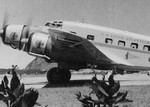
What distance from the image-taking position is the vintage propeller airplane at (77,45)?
15.2m

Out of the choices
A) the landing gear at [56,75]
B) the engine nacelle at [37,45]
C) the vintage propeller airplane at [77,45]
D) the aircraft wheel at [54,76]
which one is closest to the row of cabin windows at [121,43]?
the vintage propeller airplane at [77,45]

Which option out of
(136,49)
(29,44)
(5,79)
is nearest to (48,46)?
(29,44)

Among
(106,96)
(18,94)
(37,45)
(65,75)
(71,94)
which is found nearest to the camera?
(18,94)

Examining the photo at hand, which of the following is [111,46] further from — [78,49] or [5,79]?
[5,79]

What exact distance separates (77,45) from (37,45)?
217 cm

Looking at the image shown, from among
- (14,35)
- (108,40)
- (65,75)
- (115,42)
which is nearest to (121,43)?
(115,42)

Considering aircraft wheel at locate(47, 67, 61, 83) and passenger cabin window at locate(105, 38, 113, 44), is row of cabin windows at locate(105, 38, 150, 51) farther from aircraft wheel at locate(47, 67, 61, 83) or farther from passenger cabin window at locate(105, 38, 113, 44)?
aircraft wheel at locate(47, 67, 61, 83)

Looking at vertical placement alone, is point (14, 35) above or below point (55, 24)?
below

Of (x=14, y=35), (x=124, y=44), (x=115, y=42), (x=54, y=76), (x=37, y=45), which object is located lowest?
(x=54, y=76)

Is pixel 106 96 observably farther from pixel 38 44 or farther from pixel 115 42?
pixel 115 42

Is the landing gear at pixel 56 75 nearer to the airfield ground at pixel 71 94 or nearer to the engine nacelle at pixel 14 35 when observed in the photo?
the airfield ground at pixel 71 94

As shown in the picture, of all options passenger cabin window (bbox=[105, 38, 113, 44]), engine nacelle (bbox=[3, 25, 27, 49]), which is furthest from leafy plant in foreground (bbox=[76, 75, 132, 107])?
passenger cabin window (bbox=[105, 38, 113, 44])

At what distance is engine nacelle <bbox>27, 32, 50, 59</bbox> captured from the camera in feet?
49.5

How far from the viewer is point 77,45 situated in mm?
15625
